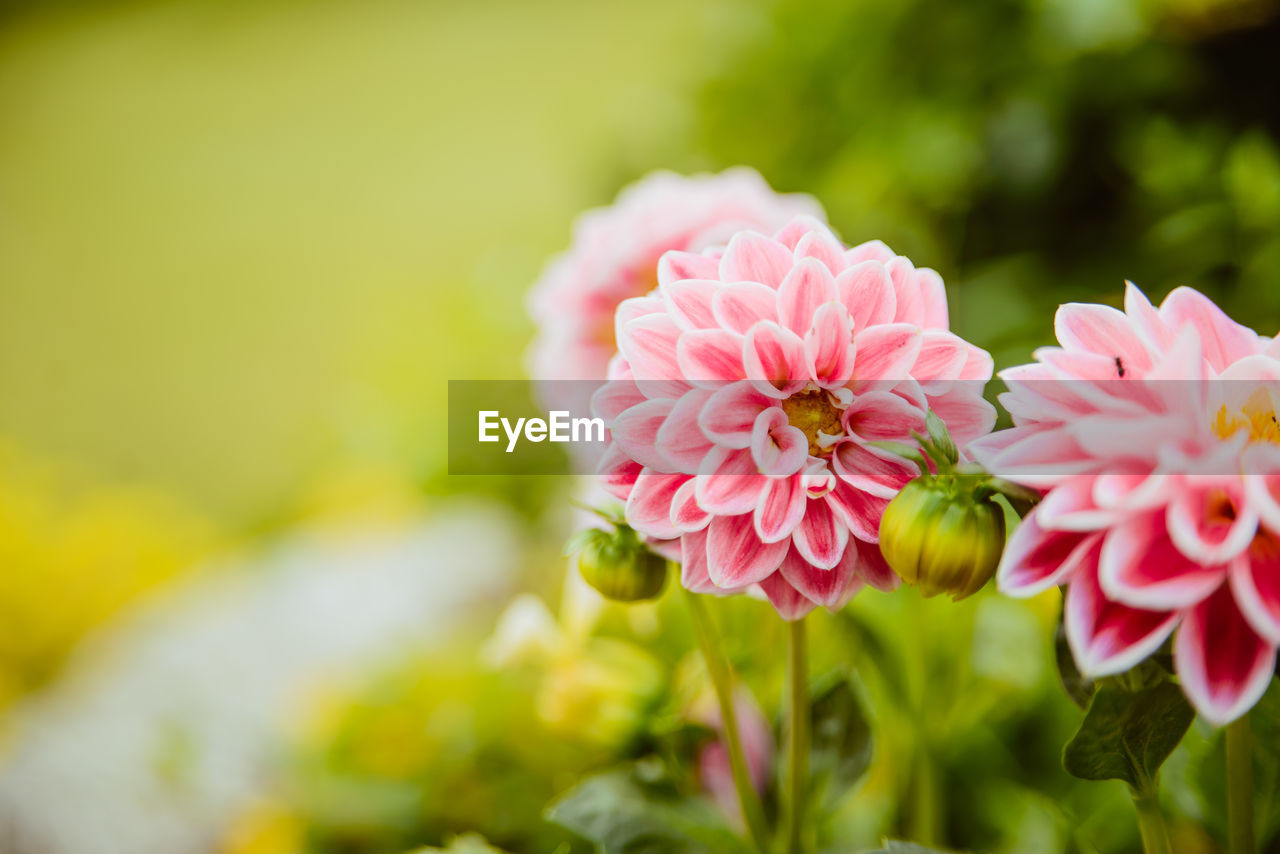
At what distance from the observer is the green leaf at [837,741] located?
0.89 feet

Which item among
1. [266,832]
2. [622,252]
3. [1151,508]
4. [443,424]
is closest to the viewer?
[1151,508]

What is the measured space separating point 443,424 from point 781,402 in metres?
0.65

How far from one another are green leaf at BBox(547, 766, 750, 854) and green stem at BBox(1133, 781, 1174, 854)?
11 cm

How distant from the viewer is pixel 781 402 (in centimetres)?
19

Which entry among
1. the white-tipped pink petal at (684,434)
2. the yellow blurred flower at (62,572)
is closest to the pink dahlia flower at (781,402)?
the white-tipped pink petal at (684,434)

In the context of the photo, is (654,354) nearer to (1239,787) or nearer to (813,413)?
(813,413)

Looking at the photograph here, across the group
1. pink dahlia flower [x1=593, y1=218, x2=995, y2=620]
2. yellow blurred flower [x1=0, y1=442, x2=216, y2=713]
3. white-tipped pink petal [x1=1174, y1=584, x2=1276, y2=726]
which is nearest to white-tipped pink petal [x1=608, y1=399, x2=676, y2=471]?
pink dahlia flower [x1=593, y1=218, x2=995, y2=620]

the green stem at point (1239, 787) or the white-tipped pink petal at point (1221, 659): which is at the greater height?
Answer: the white-tipped pink petal at point (1221, 659)

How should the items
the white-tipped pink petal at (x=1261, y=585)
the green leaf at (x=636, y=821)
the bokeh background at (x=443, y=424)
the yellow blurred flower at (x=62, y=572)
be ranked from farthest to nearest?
the yellow blurred flower at (x=62, y=572) → the bokeh background at (x=443, y=424) → the green leaf at (x=636, y=821) → the white-tipped pink petal at (x=1261, y=585)

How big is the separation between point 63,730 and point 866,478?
590mm

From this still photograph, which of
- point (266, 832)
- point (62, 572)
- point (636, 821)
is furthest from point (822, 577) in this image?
point (62, 572)

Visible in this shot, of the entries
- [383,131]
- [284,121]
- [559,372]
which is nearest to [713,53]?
[559,372]

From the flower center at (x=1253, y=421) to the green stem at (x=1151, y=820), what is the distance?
9 centimetres

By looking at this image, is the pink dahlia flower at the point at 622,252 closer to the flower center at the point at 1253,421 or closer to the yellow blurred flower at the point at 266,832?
the flower center at the point at 1253,421
